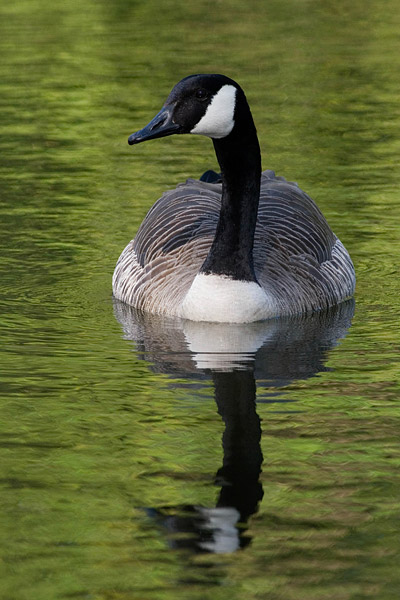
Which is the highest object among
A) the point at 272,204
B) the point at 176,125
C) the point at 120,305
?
Result: the point at 176,125

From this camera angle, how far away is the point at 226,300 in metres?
10.9

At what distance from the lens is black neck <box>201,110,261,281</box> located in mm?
10861

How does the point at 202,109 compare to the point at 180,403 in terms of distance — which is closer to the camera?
the point at 180,403

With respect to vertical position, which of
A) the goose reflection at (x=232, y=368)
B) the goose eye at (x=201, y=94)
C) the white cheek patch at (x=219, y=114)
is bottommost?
the goose reflection at (x=232, y=368)

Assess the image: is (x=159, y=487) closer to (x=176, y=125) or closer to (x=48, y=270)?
(x=176, y=125)

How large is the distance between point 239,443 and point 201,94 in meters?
3.43

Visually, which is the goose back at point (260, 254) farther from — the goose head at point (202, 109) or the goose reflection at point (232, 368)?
the goose head at point (202, 109)

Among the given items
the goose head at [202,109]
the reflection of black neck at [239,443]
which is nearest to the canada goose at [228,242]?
the goose head at [202,109]

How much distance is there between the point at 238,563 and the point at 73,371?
3619 millimetres

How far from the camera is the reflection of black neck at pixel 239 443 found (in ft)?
23.3

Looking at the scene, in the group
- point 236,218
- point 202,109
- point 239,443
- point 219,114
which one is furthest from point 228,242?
point 239,443

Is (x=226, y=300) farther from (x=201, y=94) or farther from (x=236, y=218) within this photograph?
(x=201, y=94)

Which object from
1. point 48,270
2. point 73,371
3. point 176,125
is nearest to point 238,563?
point 73,371

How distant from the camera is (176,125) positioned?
33.2 feet
